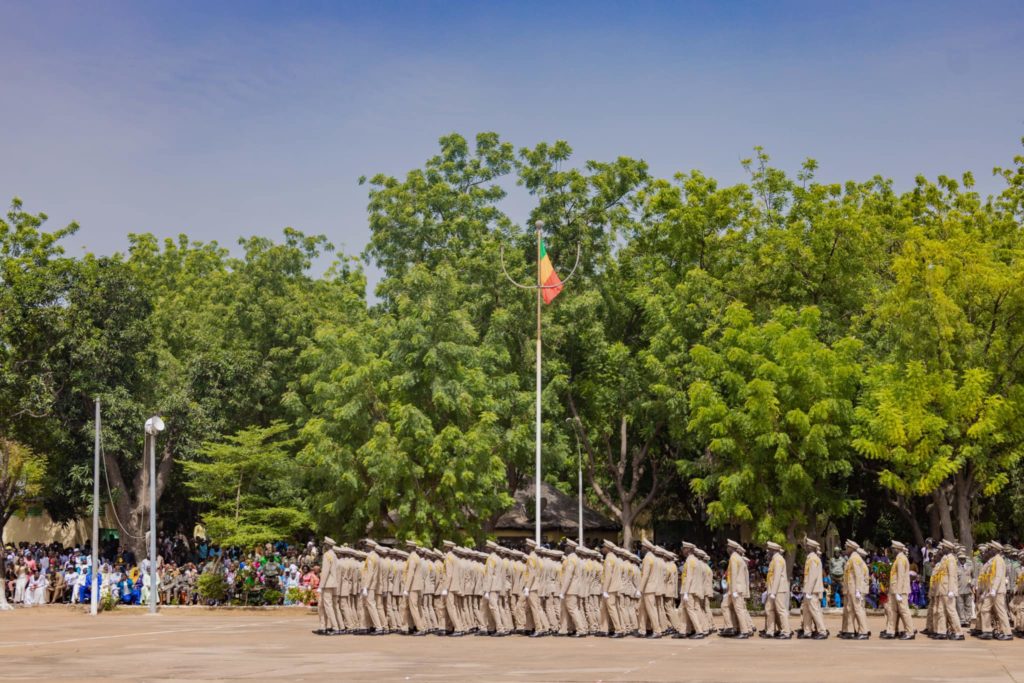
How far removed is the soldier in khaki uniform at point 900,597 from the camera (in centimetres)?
2167

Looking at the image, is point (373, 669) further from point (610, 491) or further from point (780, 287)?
point (610, 491)

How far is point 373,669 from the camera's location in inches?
683

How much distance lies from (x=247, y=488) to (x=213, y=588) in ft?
10.2

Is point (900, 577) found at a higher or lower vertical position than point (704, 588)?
higher

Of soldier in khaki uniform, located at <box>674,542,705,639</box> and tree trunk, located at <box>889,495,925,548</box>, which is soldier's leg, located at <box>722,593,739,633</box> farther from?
tree trunk, located at <box>889,495,925,548</box>

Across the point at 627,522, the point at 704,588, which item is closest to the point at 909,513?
the point at 627,522

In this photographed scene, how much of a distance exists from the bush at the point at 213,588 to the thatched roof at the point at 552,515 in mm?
8933

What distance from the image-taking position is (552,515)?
130ft

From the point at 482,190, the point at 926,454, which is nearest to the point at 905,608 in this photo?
the point at 926,454

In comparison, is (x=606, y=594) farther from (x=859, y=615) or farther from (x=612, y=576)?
(x=859, y=615)

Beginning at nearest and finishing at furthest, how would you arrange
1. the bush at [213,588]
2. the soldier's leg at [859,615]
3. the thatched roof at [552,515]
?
the soldier's leg at [859,615], the bush at [213,588], the thatched roof at [552,515]

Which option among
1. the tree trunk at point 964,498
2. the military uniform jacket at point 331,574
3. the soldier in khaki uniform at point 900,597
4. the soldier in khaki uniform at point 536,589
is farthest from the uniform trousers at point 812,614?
the tree trunk at point 964,498

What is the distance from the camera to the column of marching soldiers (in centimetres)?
2183

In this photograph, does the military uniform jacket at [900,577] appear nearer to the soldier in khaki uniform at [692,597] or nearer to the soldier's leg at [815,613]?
the soldier's leg at [815,613]
